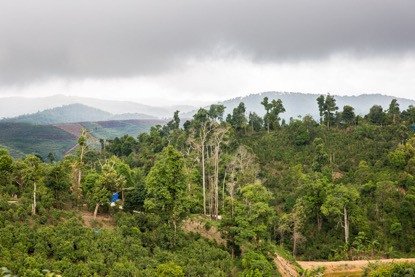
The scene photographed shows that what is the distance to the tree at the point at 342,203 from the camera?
79.7 feet

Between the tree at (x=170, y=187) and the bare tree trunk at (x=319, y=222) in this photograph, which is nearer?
the tree at (x=170, y=187)

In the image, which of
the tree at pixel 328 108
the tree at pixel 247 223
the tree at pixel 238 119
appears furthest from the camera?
the tree at pixel 238 119

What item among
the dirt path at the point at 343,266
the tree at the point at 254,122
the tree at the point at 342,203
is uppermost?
the tree at the point at 254,122

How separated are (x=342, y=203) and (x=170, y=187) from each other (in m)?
14.4

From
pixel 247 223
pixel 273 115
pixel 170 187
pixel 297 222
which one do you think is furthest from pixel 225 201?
pixel 273 115

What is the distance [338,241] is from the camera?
2505 centimetres

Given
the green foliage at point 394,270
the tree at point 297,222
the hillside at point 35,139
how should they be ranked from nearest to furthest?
the green foliage at point 394,270 < the tree at point 297,222 < the hillside at point 35,139

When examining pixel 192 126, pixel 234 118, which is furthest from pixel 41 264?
pixel 234 118

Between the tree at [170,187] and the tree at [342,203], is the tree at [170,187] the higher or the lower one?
the higher one

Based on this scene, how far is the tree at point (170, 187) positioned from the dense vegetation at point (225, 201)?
6 centimetres

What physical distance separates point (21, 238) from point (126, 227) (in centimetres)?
487

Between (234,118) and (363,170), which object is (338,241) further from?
(234,118)

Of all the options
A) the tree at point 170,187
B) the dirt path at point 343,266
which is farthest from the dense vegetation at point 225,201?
the dirt path at point 343,266

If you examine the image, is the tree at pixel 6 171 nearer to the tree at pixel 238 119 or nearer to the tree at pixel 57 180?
the tree at pixel 57 180
